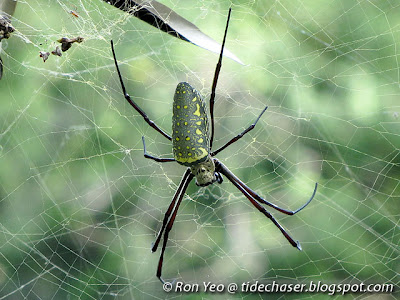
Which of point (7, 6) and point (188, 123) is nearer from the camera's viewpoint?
point (7, 6)

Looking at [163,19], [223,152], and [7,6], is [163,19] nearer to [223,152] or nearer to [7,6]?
[7,6]

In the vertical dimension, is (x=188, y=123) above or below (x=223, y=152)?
above

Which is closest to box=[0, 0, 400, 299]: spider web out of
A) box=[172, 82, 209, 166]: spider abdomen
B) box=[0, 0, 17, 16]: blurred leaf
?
box=[172, 82, 209, 166]: spider abdomen

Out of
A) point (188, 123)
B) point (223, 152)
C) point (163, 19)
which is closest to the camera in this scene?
point (163, 19)

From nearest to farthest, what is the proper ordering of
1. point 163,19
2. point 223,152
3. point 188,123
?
point 163,19, point 188,123, point 223,152

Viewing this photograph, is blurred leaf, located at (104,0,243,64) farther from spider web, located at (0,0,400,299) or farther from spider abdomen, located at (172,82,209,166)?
spider web, located at (0,0,400,299)

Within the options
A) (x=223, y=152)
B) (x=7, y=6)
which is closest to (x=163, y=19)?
(x=7, y=6)

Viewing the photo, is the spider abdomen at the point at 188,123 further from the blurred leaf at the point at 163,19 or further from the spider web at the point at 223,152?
the spider web at the point at 223,152
